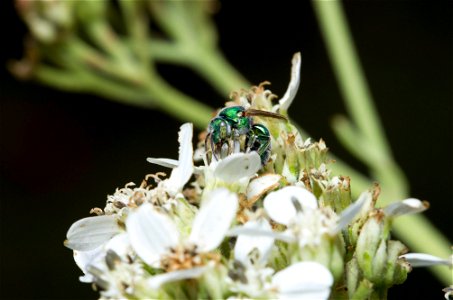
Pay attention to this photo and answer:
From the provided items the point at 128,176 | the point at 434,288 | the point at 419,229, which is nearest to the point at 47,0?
the point at 419,229

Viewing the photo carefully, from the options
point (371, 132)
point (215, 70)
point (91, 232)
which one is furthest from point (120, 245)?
point (215, 70)

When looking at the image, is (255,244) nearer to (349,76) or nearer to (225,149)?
Answer: (225,149)

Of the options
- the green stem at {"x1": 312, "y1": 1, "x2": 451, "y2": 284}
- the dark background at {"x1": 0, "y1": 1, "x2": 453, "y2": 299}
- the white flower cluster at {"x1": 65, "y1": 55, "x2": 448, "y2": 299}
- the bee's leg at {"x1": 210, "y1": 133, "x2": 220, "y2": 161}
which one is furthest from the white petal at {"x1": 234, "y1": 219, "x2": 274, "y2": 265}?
the dark background at {"x1": 0, "y1": 1, "x2": 453, "y2": 299}

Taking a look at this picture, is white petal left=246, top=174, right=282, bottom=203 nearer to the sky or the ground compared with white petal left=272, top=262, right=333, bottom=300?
nearer to the sky

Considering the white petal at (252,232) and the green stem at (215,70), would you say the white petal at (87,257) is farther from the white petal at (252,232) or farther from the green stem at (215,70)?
the green stem at (215,70)

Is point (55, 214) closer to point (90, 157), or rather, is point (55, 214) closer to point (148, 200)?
point (90, 157)

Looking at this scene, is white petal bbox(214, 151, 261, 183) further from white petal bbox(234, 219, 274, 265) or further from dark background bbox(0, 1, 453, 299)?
dark background bbox(0, 1, 453, 299)
